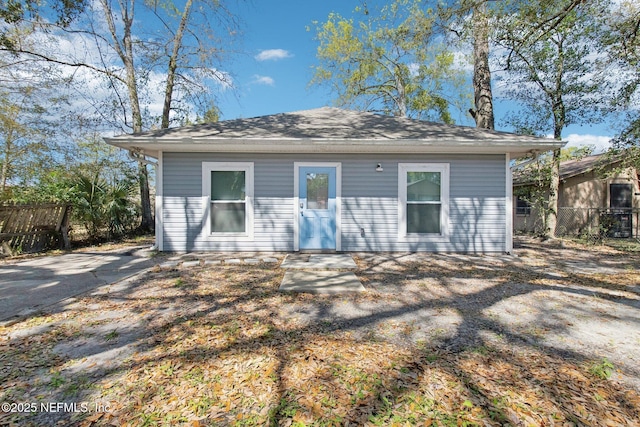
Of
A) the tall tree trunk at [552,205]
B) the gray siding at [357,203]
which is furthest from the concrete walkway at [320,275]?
the tall tree trunk at [552,205]

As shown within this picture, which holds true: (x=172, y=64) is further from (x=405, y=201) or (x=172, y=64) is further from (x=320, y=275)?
(x=320, y=275)

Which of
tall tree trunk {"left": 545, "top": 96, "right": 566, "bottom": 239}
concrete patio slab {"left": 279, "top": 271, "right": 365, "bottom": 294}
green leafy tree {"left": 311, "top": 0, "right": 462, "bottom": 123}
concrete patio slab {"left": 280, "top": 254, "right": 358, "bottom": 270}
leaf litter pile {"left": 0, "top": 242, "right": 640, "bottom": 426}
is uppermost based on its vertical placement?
green leafy tree {"left": 311, "top": 0, "right": 462, "bottom": 123}

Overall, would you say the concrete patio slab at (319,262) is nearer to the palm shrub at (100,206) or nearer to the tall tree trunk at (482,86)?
the palm shrub at (100,206)

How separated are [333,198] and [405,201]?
63.5 inches

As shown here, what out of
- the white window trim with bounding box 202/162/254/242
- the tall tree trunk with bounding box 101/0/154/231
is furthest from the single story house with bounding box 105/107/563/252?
the tall tree trunk with bounding box 101/0/154/231

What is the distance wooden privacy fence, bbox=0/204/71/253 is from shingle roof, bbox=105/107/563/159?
245 centimetres

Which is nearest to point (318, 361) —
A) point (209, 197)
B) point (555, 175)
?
point (209, 197)

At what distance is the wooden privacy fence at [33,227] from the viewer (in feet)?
19.9

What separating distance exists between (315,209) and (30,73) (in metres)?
10.3

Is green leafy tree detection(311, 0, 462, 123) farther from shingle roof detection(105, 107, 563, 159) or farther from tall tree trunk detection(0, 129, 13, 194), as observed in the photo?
tall tree trunk detection(0, 129, 13, 194)

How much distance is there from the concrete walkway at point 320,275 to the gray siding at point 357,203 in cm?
94

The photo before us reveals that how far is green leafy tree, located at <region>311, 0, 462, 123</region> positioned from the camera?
1723 cm

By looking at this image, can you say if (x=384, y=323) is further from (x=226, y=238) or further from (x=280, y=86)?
(x=280, y=86)

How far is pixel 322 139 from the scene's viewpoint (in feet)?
19.6
